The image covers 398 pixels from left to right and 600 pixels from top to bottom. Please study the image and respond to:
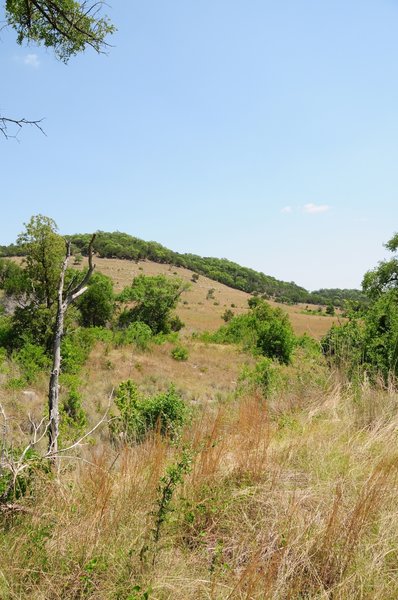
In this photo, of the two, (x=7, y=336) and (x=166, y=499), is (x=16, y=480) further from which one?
(x=7, y=336)

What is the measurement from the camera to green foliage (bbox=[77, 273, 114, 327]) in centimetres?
2519

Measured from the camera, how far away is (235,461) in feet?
10.1

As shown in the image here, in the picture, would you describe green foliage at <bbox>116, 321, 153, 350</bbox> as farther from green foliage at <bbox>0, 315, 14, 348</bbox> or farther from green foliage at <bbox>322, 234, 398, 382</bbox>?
green foliage at <bbox>322, 234, 398, 382</bbox>

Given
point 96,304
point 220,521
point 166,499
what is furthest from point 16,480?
point 96,304

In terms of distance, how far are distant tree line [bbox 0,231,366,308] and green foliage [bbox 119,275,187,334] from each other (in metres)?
29.7

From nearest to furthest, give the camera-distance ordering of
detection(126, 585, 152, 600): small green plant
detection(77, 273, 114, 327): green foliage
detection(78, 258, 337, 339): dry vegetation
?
detection(126, 585, 152, 600): small green plant < detection(77, 273, 114, 327): green foliage < detection(78, 258, 337, 339): dry vegetation

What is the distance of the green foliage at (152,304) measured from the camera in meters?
28.9

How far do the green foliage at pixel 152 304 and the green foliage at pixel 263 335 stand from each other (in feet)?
13.1

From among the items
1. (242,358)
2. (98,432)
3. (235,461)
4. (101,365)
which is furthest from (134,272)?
(235,461)

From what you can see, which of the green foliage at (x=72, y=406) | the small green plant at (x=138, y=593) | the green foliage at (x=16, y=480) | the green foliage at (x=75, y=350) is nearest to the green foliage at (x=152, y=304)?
the green foliage at (x=75, y=350)

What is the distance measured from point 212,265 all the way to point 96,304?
7220 cm

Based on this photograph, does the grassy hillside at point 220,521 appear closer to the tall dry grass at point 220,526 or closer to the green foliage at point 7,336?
the tall dry grass at point 220,526

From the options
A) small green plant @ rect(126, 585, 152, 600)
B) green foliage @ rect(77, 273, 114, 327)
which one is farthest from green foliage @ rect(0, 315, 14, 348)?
small green plant @ rect(126, 585, 152, 600)

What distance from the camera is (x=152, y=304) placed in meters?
29.0
